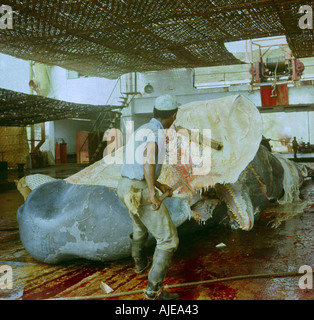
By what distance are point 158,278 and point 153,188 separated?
2.37 feet

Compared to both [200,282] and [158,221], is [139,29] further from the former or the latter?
[200,282]

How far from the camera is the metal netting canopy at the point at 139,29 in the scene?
4.50 meters

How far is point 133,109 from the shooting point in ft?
46.0

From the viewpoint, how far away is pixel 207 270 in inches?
134

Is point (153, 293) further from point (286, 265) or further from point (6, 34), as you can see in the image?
point (6, 34)

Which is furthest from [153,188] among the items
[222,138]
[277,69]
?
[277,69]

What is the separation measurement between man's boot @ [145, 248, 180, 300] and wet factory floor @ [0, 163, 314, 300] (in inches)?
6.8

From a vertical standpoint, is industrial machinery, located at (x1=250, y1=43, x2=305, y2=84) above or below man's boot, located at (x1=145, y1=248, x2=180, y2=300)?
above

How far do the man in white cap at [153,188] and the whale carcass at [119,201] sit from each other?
0.87m

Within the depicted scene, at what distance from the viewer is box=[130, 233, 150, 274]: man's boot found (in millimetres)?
3338

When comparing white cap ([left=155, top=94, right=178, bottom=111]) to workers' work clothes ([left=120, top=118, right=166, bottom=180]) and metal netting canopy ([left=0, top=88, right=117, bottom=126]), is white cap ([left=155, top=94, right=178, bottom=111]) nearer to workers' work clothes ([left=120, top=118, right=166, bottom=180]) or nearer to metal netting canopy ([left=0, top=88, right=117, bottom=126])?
workers' work clothes ([left=120, top=118, right=166, bottom=180])

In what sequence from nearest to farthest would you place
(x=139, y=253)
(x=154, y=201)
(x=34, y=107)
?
(x=154, y=201) → (x=139, y=253) → (x=34, y=107)

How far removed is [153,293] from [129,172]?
38.7 inches

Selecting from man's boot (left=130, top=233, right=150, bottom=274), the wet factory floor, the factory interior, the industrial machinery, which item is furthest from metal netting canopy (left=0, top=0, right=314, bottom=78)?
the industrial machinery
